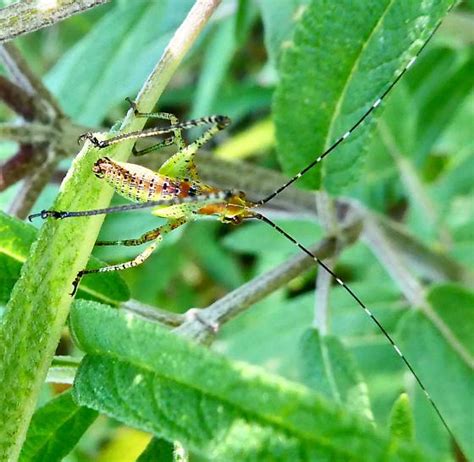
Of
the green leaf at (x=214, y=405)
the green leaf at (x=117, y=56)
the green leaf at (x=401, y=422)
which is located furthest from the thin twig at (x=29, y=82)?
the green leaf at (x=401, y=422)

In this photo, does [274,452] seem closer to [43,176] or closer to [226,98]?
[43,176]

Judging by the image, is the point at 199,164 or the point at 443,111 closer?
the point at 199,164

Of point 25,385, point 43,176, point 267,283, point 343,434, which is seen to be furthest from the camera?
point 43,176

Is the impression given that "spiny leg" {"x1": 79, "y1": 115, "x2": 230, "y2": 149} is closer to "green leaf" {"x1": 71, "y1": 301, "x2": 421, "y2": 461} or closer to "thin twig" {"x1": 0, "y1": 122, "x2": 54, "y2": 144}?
"thin twig" {"x1": 0, "y1": 122, "x2": 54, "y2": 144}

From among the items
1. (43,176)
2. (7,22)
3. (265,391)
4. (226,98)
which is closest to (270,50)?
(43,176)

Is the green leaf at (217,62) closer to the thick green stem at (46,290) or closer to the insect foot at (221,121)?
the insect foot at (221,121)

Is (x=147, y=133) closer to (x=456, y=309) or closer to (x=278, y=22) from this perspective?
(x=278, y=22)

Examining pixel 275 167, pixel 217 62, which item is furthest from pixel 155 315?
pixel 275 167

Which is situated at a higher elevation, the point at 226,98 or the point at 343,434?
the point at 226,98
